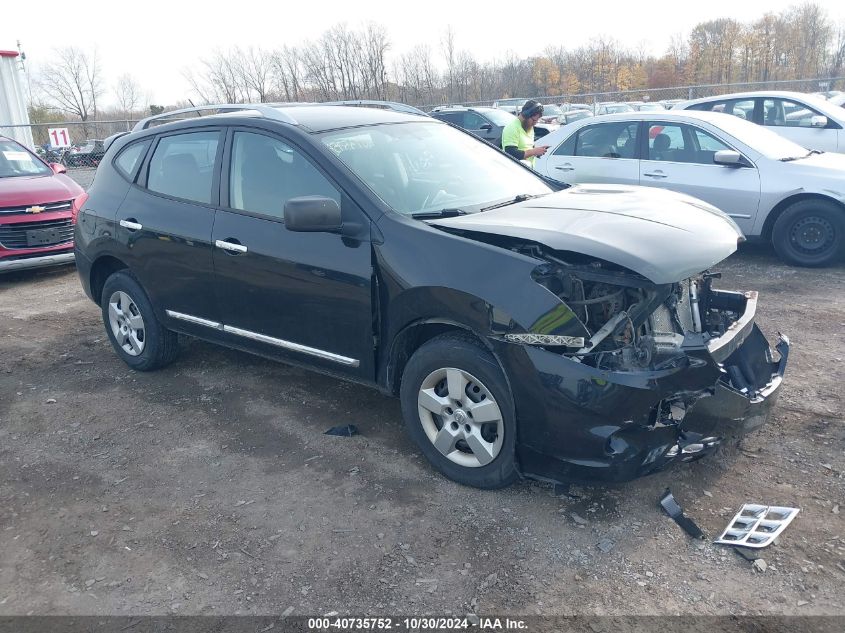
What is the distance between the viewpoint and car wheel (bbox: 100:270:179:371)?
521cm

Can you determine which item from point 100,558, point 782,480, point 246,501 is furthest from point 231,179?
point 782,480

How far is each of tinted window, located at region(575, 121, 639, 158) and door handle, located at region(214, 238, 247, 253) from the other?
5.75 m

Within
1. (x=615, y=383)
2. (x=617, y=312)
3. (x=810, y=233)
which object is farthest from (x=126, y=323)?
(x=810, y=233)

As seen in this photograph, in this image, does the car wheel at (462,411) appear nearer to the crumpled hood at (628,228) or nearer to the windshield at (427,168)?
the crumpled hood at (628,228)

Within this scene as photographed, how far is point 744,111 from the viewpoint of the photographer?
34.0ft

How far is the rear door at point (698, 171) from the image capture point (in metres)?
7.71

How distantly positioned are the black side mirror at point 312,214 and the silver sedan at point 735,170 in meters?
5.57

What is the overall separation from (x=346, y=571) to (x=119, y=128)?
3176 centimetres

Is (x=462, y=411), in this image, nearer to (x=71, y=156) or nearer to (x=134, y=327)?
(x=134, y=327)

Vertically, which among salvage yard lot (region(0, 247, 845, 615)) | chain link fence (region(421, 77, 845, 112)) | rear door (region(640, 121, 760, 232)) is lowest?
salvage yard lot (region(0, 247, 845, 615))

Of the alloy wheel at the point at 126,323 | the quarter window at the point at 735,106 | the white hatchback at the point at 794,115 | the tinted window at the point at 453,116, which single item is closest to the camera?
the alloy wheel at the point at 126,323

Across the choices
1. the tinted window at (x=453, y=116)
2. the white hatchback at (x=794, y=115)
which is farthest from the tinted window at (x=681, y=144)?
the tinted window at (x=453, y=116)

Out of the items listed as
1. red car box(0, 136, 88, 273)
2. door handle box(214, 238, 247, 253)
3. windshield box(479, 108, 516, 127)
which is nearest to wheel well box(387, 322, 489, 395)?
door handle box(214, 238, 247, 253)

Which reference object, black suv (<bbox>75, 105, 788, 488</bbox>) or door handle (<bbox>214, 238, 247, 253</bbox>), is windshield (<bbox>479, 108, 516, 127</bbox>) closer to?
black suv (<bbox>75, 105, 788, 488</bbox>)
